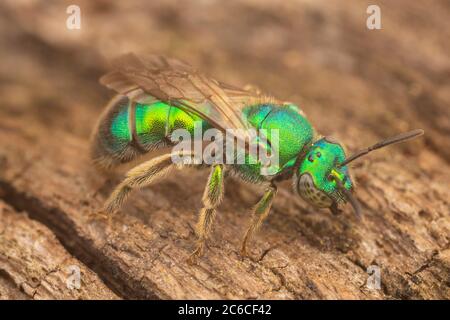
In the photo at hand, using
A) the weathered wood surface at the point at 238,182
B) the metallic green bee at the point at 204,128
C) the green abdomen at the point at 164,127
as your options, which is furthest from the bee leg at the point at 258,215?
the green abdomen at the point at 164,127

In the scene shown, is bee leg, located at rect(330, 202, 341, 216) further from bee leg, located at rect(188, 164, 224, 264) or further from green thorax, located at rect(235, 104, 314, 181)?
bee leg, located at rect(188, 164, 224, 264)

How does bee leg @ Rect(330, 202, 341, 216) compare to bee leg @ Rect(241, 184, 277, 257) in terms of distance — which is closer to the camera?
bee leg @ Rect(241, 184, 277, 257)

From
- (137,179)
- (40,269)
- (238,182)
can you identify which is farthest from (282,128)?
(40,269)

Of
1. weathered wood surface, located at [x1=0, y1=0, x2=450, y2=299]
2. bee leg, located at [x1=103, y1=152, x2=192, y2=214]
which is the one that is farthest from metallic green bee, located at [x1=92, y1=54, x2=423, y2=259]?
weathered wood surface, located at [x1=0, y1=0, x2=450, y2=299]

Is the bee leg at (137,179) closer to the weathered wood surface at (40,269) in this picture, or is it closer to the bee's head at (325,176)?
the weathered wood surface at (40,269)

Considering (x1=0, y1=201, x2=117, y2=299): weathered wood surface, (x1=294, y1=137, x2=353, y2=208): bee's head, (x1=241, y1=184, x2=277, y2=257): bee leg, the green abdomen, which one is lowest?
(x1=0, y1=201, x2=117, y2=299): weathered wood surface

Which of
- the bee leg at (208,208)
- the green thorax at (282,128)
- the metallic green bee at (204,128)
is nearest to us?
the bee leg at (208,208)

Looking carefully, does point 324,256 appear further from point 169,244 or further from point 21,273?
point 21,273

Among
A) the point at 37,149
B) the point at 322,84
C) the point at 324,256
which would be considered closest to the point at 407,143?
the point at 322,84

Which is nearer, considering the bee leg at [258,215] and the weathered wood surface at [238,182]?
the weathered wood surface at [238,182]
